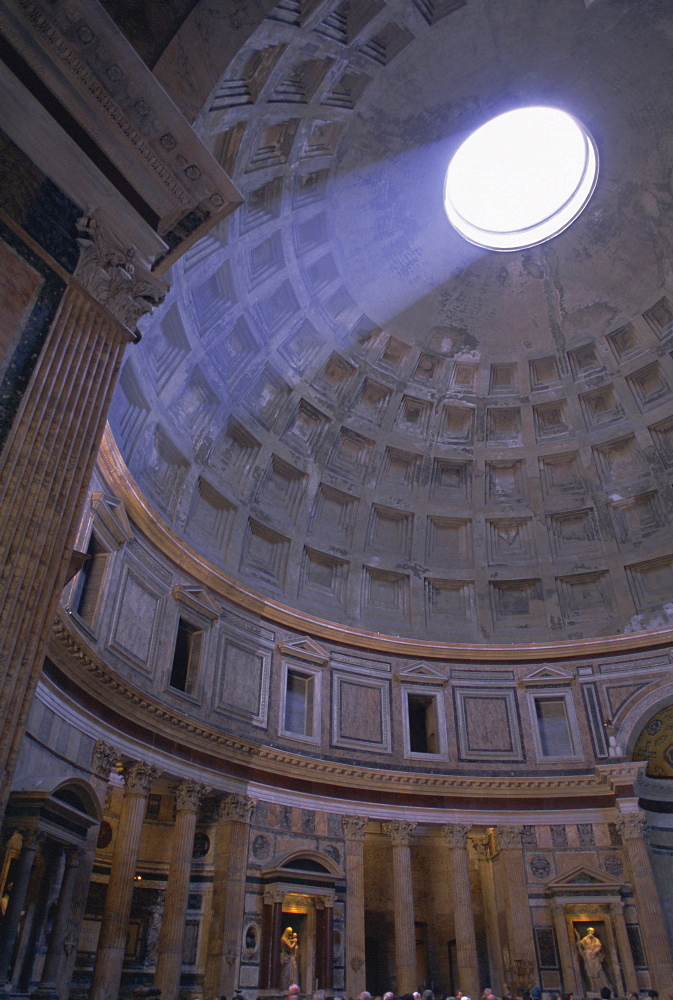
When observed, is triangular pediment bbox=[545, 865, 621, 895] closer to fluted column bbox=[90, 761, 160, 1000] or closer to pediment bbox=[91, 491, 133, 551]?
fluted column bbox=[90, 761, 160, 1000]

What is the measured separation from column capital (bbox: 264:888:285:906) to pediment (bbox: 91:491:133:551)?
30.3 ft

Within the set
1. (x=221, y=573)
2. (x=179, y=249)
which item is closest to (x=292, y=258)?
(x=221, y=573)

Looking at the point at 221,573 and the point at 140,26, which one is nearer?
the point at 140,26

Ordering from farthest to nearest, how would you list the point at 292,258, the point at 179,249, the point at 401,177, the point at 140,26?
the point at 401,177 < the point at 292,258 < the point at 179,249 < the point at 140,26

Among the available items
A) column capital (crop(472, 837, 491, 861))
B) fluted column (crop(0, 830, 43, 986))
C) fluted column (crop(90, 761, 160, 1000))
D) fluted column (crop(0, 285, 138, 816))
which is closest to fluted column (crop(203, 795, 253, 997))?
fluted column (crop(90, 761, 160, 1000))

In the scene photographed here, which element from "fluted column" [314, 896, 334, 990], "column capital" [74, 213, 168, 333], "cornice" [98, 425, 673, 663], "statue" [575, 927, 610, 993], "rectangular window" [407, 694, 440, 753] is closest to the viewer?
"column capital" [74, 213, 168, 333]

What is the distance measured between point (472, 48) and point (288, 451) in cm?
1258

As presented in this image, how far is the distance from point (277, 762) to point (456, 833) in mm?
5843

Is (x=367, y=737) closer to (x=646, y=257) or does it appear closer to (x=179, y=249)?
(x=179, y=249)

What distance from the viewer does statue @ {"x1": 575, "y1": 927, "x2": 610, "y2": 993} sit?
1883 cm

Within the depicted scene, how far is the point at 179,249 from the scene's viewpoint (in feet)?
34.3

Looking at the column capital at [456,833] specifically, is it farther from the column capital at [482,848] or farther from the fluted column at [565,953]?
the fluted column at [565,953]

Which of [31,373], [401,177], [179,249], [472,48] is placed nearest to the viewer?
[31,373]

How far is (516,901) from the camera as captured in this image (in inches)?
→ 795
